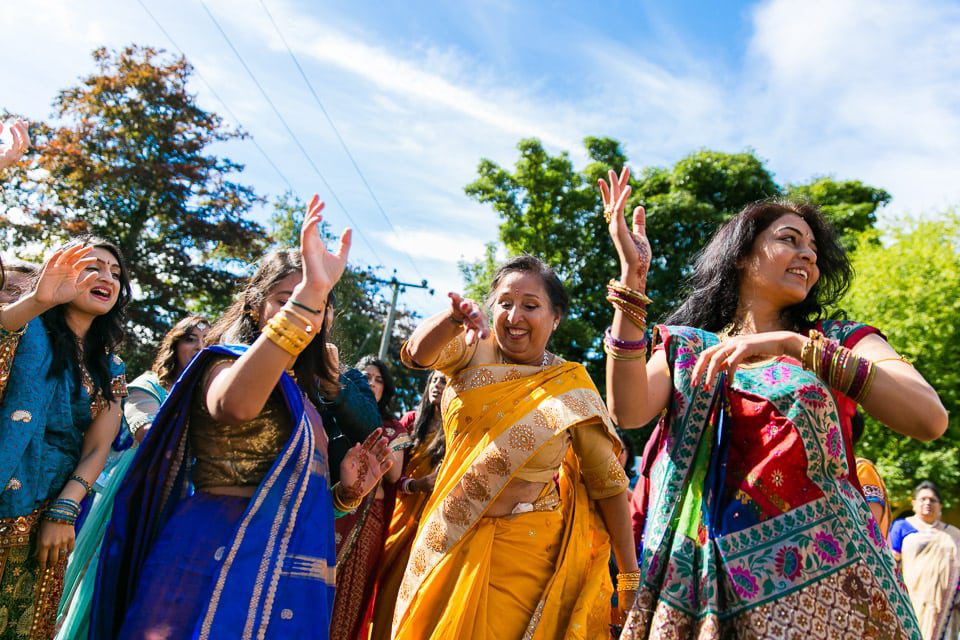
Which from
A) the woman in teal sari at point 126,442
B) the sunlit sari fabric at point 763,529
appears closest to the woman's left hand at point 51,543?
the woman in teal sari at point 126,442

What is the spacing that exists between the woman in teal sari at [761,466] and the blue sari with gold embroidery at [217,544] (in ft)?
3.28

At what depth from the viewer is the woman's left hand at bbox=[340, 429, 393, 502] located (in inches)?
118

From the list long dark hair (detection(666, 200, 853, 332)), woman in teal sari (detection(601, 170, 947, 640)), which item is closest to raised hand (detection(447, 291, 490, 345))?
woman in teal sari (detection(601, 170, 947, 640))

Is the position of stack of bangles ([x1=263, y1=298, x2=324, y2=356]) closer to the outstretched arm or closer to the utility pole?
the outstretched arm

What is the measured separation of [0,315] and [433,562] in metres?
1.99

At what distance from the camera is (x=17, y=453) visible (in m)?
3.08

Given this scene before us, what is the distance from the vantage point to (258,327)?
115 inches

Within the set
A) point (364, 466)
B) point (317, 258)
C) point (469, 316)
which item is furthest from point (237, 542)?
point (469, 316)

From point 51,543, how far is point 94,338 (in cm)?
93

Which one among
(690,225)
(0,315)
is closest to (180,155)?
(690,225)

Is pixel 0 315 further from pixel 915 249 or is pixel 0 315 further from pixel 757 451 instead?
pixel 915 249

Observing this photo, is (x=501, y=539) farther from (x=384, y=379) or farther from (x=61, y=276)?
(x=384, y=379)

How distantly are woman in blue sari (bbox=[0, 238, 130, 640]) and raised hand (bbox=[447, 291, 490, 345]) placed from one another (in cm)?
158

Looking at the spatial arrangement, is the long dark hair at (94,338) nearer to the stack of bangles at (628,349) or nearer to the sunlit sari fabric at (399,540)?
the sunlit sari fabric at (399,540)
